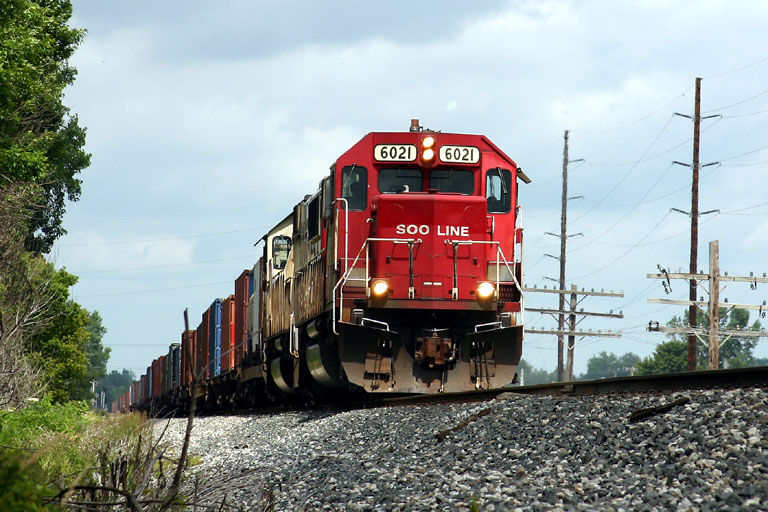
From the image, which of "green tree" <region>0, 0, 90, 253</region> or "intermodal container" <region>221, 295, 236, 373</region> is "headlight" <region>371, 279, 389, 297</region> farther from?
"intermodal container" <region>221, 295, 236, 373</region>

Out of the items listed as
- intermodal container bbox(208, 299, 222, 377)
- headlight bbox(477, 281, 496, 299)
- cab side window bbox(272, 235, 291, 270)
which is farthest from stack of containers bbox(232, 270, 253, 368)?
headlight bbox(477, 281, 496, 299)

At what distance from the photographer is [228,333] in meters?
24.5

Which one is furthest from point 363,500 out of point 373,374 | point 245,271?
point 245,271

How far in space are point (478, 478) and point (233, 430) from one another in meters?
9.91

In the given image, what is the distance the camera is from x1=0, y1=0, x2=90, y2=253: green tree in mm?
17453

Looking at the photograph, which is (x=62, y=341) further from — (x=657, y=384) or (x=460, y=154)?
(x=657, y=384)

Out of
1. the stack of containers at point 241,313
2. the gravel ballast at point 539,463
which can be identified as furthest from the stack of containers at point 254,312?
the gravel ballast at point 539,463

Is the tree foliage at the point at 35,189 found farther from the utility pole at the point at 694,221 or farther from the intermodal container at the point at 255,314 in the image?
the utility pole at the point at 694,221

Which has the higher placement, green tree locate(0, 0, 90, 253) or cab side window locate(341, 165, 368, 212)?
green tree locate(0, 0, 90, 253)

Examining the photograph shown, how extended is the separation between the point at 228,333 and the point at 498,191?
41.2 feet

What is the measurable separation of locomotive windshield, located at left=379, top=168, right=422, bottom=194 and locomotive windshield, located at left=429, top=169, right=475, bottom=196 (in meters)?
0.20

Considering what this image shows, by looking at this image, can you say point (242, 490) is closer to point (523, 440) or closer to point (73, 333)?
point (523, 440)

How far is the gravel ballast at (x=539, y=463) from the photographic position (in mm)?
5277

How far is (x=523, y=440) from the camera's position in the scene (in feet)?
24.0
